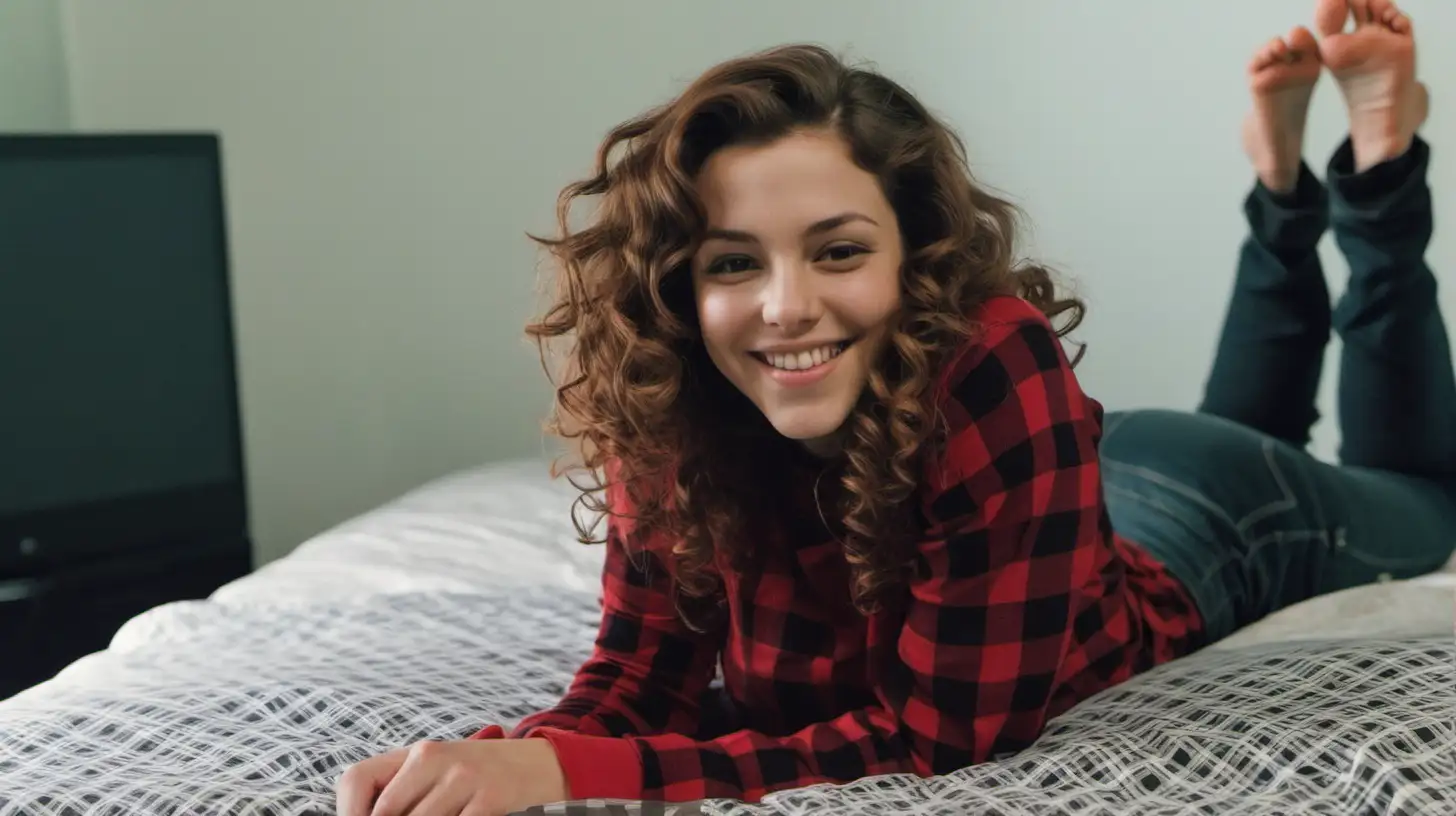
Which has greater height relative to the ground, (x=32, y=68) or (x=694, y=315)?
(x=32, y=68)

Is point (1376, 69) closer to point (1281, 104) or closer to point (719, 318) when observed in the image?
point (1281, 104)

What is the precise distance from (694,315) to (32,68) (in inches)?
74.3

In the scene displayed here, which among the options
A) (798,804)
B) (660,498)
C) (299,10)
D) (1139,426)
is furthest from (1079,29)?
(798,804)

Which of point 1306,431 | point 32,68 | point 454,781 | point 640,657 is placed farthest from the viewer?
point 32,68

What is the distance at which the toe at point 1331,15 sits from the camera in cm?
152

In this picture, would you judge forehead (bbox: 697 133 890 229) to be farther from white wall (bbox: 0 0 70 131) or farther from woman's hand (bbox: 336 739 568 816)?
white wall (bbox: 0 0 70 131)

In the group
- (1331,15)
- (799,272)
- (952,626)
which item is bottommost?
(952,626)

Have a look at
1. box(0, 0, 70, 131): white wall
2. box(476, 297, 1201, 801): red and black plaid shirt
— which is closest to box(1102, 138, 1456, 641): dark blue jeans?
Result: box(476, 297, 1201, 801): red and black plaid shirt

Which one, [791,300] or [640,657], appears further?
[640,657]

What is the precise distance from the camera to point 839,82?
3.36 ft

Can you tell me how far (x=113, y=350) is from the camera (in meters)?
2.07

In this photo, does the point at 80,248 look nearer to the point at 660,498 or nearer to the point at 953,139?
the point at 660,498

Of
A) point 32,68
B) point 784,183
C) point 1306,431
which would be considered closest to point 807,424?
point 784,183

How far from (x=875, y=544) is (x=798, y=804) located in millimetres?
186
